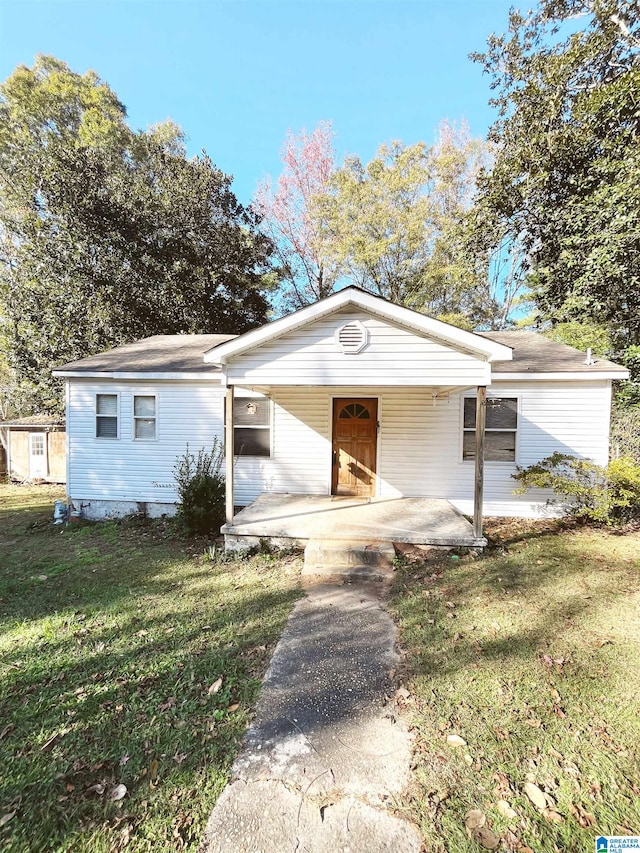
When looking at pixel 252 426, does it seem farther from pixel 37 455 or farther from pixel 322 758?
pixel 37 455

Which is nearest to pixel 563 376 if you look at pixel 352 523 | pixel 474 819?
pixel 352 523

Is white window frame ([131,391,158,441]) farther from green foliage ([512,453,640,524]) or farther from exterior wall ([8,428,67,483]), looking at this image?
green foliage ([512,453,640,524])

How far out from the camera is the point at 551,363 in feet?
25.0

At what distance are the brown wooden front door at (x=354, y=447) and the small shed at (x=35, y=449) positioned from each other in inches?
400

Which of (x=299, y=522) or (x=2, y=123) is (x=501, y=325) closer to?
(x=299, y=522)

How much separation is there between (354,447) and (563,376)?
4.24 m

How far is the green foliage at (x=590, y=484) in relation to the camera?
21.9ft

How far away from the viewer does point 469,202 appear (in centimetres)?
1742

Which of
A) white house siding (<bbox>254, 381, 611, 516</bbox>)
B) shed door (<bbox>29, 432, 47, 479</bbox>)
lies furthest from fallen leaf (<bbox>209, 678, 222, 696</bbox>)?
shed door (<bbox>29, 432, 47, 479</bbox>)

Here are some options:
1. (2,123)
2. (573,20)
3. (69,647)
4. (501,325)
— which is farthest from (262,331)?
(2,123)

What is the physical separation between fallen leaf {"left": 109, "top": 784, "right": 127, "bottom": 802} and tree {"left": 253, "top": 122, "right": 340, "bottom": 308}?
1743 cm

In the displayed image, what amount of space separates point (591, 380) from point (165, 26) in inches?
499

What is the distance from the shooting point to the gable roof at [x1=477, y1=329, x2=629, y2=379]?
7084mm

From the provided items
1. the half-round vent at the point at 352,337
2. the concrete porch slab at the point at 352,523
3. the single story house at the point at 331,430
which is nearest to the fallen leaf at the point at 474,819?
the concrete porch slab at the point at 352,523
